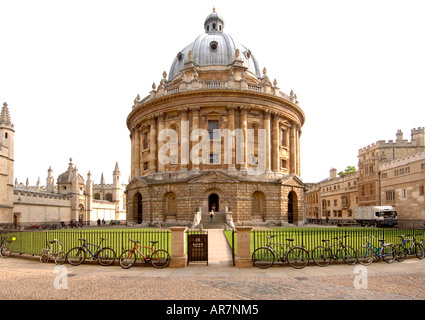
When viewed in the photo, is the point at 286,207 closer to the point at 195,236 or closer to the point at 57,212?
the point at 195,236

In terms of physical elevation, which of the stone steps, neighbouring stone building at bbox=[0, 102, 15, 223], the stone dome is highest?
the stone dome

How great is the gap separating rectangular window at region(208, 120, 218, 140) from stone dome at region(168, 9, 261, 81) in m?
10.7

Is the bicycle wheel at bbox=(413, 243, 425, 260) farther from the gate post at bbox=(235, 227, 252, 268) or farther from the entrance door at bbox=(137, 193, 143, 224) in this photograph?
the entrance door at bbox=(137, 193, 143, 224)

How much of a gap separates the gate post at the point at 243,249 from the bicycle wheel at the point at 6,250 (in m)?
11.5

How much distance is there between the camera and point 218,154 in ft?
132

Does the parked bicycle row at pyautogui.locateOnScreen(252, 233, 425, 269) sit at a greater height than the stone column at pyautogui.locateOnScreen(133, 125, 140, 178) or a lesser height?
lesser

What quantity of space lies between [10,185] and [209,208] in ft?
76.4

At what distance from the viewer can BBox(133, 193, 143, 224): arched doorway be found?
4503cm

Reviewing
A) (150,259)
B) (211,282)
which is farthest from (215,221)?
(211,282)

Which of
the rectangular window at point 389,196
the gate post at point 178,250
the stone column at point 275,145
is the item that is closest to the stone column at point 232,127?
the stone column at point 275,145

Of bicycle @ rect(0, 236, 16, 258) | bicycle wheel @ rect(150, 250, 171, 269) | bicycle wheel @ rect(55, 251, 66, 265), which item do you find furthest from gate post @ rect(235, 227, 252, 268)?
bicycle @ rect(0, 236, 16, 258)

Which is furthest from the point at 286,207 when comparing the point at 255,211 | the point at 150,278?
the point at 150,278

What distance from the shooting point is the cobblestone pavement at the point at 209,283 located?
916 cm
